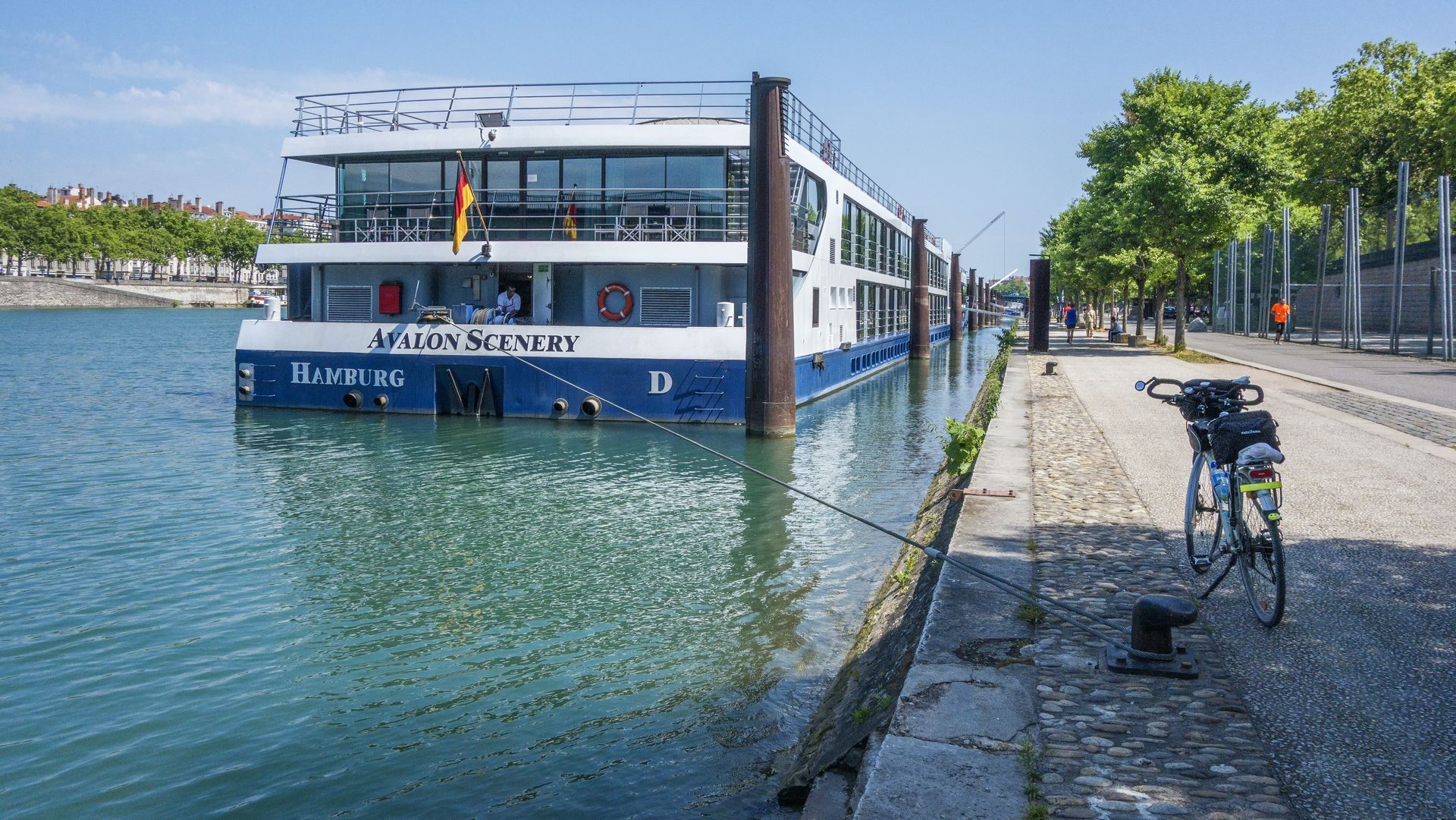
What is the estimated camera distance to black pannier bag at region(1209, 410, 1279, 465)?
245 inches

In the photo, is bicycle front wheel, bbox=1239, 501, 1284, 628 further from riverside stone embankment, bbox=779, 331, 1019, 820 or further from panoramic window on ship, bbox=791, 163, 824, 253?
panoramic window on ship, bbox=791, 163, 824, 253

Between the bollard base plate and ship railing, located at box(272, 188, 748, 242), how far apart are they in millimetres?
15614

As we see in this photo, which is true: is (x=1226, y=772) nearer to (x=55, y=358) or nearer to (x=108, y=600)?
(x=108, y=600)

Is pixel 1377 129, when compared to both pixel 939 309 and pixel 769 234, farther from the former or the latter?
pixel 769 234

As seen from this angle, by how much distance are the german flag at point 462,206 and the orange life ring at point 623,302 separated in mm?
2804

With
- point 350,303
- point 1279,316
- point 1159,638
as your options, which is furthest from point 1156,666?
point 1279,316

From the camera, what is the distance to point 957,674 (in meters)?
5.34

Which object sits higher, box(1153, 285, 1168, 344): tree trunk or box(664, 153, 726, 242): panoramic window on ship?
box(664, 153, 726, 242): panoramic window on ship

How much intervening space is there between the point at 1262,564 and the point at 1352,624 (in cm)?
55

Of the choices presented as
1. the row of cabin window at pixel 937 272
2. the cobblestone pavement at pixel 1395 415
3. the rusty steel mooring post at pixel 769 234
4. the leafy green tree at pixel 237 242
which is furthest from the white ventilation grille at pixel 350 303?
the leafy green tree at pixel 237 242

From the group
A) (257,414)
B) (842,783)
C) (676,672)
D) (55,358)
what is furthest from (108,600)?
(55,358)

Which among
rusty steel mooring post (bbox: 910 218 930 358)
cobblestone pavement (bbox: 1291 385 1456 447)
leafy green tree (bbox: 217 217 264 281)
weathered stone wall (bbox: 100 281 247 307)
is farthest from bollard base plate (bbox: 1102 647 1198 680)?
leafy green tree (bbox: 217 217 264 281)

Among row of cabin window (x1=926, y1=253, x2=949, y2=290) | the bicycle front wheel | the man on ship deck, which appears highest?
row of cabin window (x1=926, y1=253, x2=949, y2=290)

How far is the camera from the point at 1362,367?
26.6 meters
